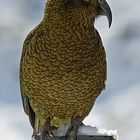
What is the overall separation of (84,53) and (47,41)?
305mm

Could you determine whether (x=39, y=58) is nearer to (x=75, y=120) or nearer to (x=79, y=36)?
(x=79, y=36)

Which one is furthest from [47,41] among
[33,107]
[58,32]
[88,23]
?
[33,107]

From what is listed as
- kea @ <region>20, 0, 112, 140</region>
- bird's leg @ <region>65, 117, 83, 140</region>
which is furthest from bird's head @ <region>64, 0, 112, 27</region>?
bird's leg @ <region>65, 117, 83, 140</region>

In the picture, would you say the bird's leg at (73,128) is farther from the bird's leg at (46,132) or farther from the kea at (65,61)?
the bird's leg at (46,132)

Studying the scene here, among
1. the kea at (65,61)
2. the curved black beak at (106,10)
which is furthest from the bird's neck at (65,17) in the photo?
the curved black beak at (106,10)

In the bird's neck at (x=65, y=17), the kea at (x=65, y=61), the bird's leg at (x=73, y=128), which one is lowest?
the bird's leg at (x=73, y=128)

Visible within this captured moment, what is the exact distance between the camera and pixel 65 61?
3.64 meters

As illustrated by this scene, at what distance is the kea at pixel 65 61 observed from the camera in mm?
3566

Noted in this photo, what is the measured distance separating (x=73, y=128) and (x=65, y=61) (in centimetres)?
54

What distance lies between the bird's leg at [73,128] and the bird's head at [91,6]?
33.7 inches

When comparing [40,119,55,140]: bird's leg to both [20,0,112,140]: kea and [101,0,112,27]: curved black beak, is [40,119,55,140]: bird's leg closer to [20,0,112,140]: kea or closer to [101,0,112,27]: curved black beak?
[20,0,112,140]: kea

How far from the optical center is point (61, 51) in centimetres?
364

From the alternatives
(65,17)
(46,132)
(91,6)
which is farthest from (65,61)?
(46,132)

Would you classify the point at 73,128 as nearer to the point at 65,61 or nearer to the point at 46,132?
the point at 46,132
